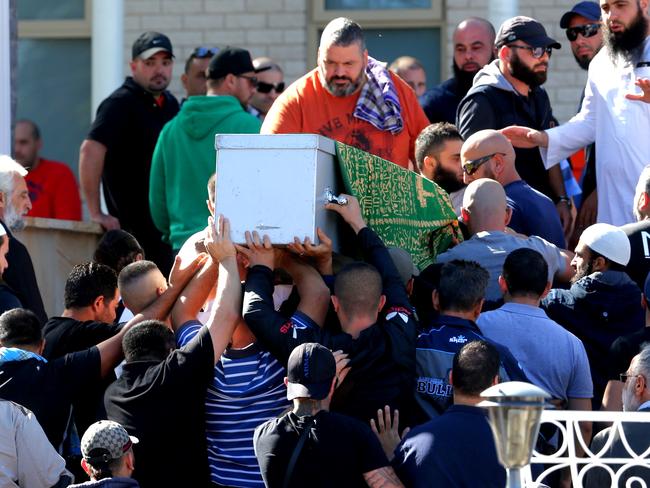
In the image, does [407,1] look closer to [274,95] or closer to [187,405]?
[274,95]

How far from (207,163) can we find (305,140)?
2.64 metres

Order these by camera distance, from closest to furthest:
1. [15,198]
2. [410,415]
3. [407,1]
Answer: [410,415], [15,198], [407,1]

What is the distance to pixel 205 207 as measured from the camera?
837 centimetres

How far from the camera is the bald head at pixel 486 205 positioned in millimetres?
6715

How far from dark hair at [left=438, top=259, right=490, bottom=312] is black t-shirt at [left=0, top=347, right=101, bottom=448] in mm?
1430

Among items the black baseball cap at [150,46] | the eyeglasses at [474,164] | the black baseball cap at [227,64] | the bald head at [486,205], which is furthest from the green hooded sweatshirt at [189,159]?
the bald head at [486,205]

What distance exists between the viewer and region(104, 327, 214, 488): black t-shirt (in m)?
5.88

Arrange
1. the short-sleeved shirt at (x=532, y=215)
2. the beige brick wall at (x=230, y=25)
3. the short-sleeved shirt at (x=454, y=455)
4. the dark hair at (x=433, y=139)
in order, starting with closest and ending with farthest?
the short-sleeved shirt at (x=454, y=455)
the short-sleeved shirt at (x=532, y=215)
the dark hair at (x=433, y=139)
the beige brick wall at (x=230, y=25)

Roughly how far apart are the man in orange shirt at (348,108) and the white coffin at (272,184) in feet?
4.55

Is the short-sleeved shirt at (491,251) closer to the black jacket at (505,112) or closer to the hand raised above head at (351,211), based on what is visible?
the hand raised above head at (351,211)

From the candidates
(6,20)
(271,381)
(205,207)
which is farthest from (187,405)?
(6,20)

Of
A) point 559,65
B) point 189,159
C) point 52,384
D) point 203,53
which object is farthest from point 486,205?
point 559,65

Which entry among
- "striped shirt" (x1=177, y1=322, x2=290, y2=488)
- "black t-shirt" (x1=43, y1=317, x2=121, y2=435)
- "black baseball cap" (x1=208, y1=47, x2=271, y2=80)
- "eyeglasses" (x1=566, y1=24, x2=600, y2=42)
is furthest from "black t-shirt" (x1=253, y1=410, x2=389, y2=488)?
"eyeglasses" (x1=566, y1=24, x2=600, y2=42)

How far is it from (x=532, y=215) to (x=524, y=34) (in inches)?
53.9
